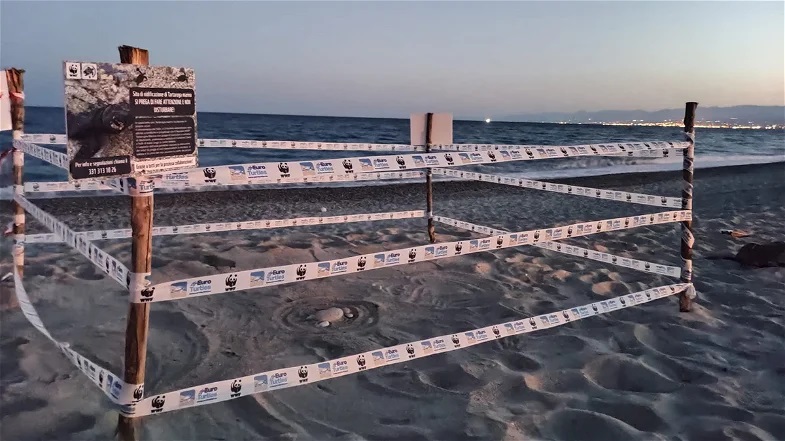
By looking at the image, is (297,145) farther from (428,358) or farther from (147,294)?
(147,294)

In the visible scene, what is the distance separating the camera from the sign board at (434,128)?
24.5ft

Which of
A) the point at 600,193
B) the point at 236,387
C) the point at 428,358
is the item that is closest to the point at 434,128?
the point at 600,193

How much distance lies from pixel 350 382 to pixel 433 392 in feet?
1.95

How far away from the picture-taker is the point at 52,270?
6.33 m

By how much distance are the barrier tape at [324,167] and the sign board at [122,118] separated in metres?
0.21

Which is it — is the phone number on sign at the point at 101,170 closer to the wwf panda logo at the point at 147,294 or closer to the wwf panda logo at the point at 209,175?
the wwf panda logo at the point at 209,175

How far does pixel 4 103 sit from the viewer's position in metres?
4.81

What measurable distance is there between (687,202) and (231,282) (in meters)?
4.36

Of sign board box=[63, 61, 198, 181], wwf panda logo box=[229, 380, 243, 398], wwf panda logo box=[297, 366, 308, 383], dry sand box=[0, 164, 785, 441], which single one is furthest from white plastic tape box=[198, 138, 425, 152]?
wwf panda logo box=[229, 380, 243, 398]

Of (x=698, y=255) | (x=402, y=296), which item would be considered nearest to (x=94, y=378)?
(x=402, y=296)

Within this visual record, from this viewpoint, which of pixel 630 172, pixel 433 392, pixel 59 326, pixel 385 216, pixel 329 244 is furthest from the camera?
pixel 630 172

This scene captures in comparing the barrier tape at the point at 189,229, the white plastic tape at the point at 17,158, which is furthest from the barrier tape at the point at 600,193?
the white plastic tape at the point at 17,158

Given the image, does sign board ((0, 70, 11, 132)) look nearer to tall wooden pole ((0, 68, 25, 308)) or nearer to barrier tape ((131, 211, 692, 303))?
tall wooden pole ((0, 68, 25, 308))

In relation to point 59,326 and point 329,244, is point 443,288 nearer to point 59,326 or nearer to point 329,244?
point 329,244
